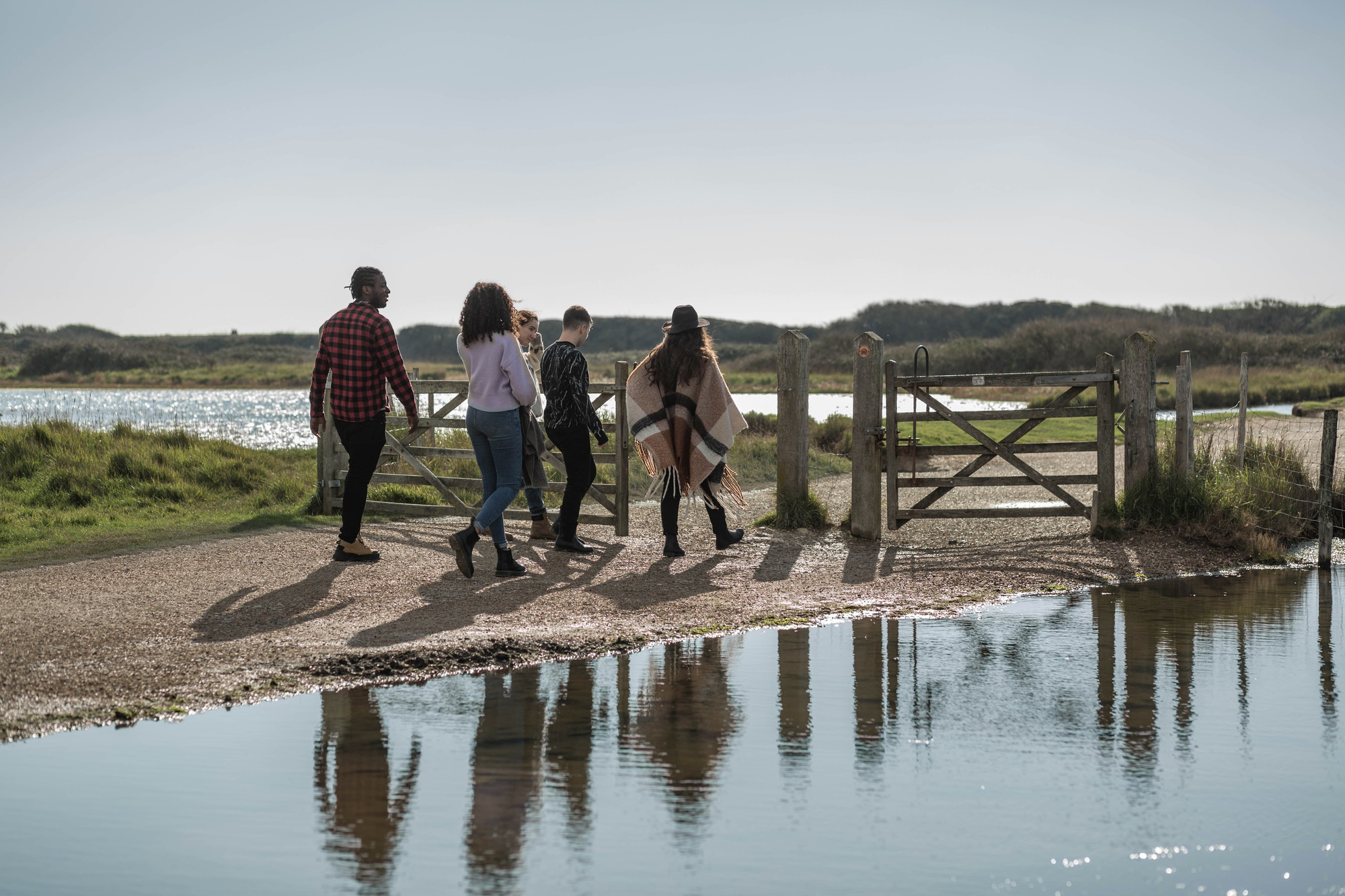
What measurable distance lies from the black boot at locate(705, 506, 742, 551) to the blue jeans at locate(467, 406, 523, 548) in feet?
7.25

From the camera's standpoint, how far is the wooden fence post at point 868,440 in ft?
35.3

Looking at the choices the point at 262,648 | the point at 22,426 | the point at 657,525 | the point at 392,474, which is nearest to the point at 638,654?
the point at 262,648

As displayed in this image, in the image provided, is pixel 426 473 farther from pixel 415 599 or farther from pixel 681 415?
pixel 415 599

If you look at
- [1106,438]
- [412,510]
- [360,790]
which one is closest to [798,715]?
[360,790]

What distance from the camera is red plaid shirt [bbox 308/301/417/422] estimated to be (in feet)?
28.3

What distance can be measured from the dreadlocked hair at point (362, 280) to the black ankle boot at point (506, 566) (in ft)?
7.67

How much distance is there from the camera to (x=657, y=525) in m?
11.8

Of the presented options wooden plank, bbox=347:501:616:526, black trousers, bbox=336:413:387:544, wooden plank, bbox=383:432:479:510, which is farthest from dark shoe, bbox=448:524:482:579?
wooden plank, bbox=347:501:616:526

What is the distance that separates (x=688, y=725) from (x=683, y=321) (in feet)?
17.5

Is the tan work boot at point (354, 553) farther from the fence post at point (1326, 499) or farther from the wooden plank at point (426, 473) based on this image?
the fence post at point (1326, 499)

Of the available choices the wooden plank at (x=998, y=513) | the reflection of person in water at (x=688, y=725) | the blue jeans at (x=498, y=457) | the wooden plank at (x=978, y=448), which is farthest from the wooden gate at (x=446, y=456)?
the reflection of person in water at (x=688, y=725)

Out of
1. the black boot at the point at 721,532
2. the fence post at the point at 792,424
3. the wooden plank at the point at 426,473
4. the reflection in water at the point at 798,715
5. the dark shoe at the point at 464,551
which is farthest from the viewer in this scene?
the wooden plank at the point at 426,473

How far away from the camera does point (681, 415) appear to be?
984 cm

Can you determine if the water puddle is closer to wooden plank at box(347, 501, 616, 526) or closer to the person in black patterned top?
the person in black patterned top
